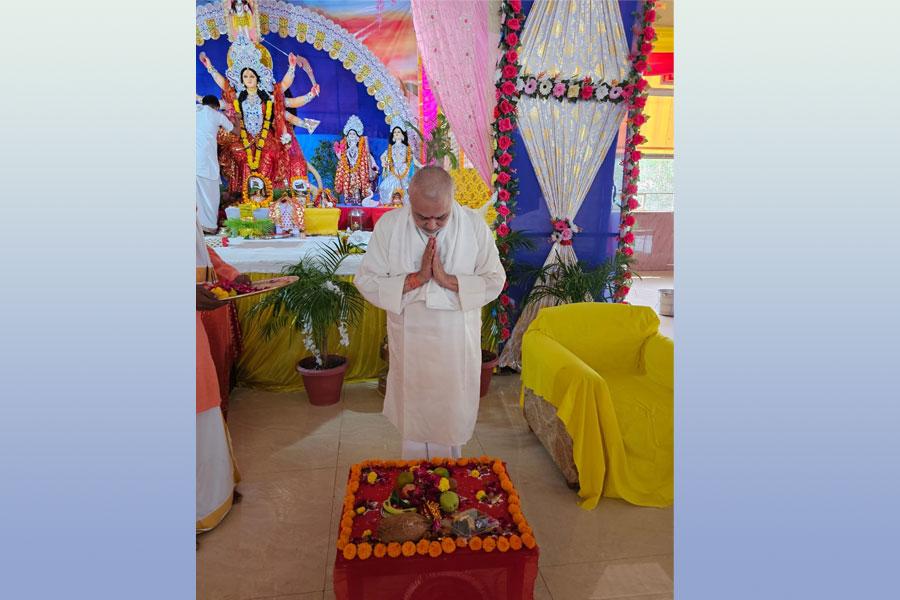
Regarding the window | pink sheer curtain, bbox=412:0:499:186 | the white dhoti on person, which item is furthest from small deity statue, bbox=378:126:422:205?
the window

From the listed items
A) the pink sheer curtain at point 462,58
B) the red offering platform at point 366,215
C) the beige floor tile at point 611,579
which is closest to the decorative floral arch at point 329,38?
the red offering platform at point 366,215

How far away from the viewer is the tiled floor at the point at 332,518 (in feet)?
6.62

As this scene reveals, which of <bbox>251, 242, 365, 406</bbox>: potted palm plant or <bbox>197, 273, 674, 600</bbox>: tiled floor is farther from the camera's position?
<bbox>251, 242, 365, 406</bbox>: potted palm plant

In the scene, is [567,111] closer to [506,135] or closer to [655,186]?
[506,135]

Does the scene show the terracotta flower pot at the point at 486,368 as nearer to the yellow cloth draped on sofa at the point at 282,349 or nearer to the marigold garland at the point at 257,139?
the yellow cloth draped on sofa at the point at 282,349

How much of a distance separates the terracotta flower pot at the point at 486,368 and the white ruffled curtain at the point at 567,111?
36cm

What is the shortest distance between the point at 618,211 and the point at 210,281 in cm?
320

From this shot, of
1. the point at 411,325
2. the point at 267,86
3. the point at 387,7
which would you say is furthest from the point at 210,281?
the point at 387,7

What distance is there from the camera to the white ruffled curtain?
4211 millimetres

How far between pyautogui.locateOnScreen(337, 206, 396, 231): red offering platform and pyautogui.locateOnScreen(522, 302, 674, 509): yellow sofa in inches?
159

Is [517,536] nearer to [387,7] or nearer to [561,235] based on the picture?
[561,235]

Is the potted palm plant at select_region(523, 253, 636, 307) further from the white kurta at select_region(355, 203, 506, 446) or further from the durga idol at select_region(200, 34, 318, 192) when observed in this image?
the durga idol at select_region(200, 34, 318, 192)

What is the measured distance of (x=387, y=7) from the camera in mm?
7160

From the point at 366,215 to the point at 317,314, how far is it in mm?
3476
